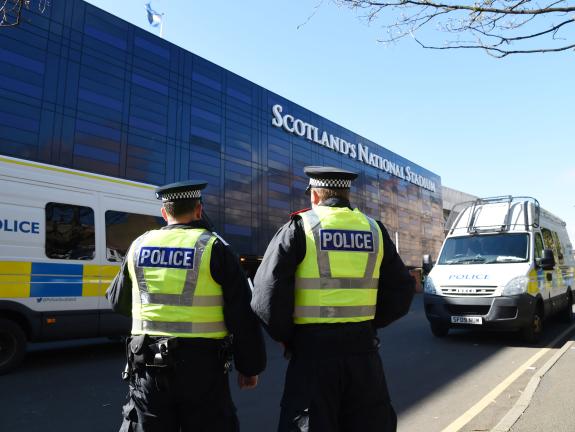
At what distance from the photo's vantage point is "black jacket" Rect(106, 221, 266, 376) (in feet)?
7.56

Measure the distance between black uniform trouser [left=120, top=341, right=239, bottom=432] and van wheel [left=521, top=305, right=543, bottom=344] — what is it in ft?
23.7

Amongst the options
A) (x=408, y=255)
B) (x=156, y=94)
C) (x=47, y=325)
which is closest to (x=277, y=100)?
(x=156, y=94)

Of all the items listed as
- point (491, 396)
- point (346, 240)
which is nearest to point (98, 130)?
point (491, 396)

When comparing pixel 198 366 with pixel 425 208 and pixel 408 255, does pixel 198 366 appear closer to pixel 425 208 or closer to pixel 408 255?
pixel 408 255

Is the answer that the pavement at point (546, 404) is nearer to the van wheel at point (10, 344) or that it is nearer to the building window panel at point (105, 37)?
the van wheel at point (10, 344)

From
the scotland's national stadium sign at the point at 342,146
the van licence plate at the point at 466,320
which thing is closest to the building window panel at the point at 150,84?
the scotland's national stadium sign at the point at 342,146

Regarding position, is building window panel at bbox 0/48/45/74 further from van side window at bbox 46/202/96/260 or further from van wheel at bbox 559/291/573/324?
van wheel at bbox 559/291/573/324

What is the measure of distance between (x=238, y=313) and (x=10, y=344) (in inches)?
201

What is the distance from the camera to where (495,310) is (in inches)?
298

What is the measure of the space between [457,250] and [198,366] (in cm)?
761

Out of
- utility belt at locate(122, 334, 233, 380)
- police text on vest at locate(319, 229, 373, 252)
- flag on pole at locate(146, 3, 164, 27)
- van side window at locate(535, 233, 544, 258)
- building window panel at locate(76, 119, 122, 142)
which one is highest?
flag on pole at locate(146, 3, 164, 27)

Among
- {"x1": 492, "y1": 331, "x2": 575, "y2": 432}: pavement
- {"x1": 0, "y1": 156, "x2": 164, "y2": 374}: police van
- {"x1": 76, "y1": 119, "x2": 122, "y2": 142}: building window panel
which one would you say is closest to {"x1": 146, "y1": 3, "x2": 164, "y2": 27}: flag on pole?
{"x1": 76, "y1": 119, "x2": 122, "y2": 142}: building window panel

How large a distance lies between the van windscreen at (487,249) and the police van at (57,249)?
5734 mm

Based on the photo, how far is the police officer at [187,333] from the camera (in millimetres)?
2174
